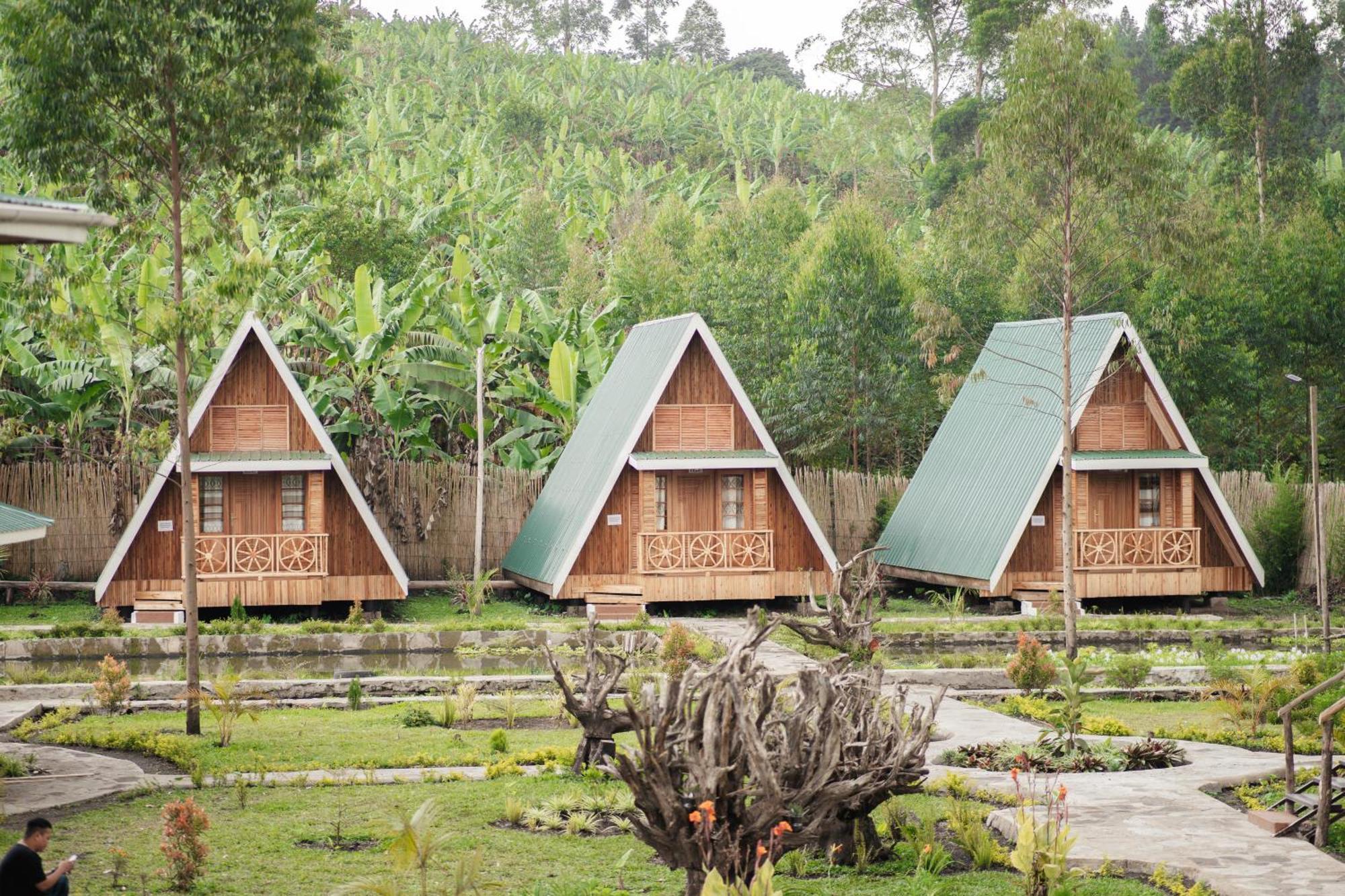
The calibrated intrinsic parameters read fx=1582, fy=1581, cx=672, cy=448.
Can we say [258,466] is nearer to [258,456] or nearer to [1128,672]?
[258,456]

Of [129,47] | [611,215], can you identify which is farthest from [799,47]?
[129,47]

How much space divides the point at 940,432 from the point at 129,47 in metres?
17.3

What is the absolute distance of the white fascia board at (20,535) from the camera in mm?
13711

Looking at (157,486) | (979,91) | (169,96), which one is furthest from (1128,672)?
(979,91)

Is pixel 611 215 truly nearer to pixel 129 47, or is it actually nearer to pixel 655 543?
pixel 655 543

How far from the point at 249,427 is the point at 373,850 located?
14672 mm

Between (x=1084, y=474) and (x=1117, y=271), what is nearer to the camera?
(x=1084, y=474)

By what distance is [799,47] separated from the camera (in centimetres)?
6203

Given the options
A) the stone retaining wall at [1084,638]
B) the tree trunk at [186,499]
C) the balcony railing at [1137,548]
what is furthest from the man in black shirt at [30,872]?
the balcony railing at [1137,548]

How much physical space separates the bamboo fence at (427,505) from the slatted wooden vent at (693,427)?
13.4 feet

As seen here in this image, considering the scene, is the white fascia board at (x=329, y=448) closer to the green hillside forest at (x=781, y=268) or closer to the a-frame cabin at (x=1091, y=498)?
the green hillside forest at (x=781, y=268)

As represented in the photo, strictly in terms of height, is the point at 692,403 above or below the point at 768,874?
above

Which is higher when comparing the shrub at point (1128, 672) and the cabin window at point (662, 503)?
the cabin window at point (662, 503)

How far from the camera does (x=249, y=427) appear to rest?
2438cm
